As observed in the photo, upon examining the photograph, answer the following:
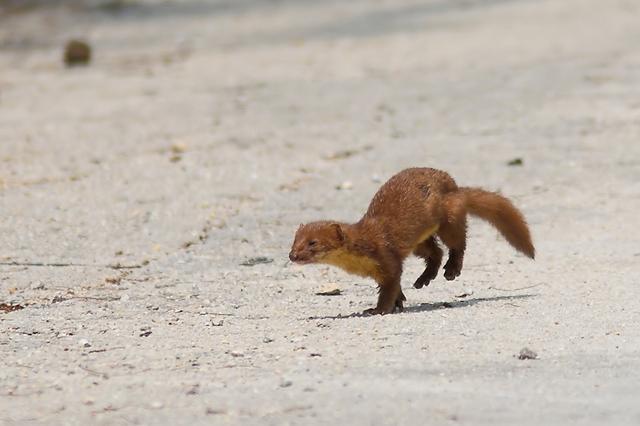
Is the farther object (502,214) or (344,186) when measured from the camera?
(344,186)

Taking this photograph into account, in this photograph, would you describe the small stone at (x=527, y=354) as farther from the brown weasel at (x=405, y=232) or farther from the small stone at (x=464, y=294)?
the small stone at (x=464, y=294)

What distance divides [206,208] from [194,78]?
6.31 m

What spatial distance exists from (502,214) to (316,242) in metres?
0.98

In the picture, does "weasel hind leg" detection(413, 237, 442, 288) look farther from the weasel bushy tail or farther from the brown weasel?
the weasel bushy tail

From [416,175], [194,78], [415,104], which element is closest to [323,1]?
[194,78]

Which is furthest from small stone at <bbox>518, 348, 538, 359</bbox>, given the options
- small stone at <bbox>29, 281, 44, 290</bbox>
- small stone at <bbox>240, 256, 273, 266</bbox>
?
small stone at <bbox>29, 281, 44, 290</bbox>

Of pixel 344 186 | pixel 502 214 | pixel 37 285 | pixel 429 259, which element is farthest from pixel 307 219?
pixel 37 285

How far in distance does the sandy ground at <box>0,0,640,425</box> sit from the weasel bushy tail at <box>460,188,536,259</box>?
185mm

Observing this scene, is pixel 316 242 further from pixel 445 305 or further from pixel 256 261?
pixel 256 261

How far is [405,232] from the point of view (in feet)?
19.0

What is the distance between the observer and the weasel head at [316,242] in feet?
18.3

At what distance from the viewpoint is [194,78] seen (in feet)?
46.7


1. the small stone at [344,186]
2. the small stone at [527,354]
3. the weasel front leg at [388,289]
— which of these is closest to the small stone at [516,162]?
the small stone at [344,186]

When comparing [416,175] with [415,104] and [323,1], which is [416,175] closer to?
[415,104]
